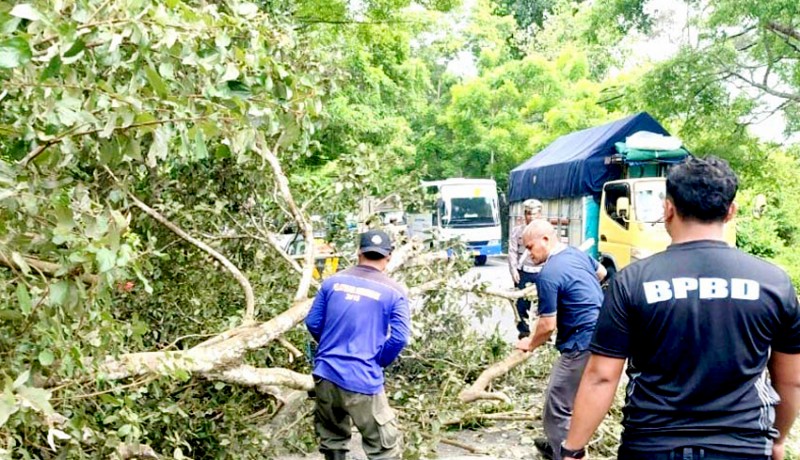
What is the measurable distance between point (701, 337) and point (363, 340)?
2.25 meters

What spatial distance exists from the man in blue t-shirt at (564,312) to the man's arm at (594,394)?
2221mm

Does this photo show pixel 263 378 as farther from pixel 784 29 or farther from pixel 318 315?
pixel 784 29

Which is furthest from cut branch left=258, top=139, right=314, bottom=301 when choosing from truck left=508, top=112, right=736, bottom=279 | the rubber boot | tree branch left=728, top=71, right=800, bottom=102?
tree branch left=728, top=71, right=800, bottom=102

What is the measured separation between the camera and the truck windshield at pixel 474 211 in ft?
79.6

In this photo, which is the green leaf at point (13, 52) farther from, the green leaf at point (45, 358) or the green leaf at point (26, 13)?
the green leaf at point (45, 358)

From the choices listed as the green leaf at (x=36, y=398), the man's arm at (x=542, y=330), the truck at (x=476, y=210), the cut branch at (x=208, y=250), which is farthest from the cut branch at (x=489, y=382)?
the truck at (x=476, y=210)

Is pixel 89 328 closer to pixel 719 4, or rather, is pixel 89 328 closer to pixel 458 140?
pixel 719 4

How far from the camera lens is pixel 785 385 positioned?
2.83 meters

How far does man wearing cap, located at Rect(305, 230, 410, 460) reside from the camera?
4.54 meters

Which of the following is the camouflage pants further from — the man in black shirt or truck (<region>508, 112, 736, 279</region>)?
truck (<region>508, 112, 736, 279</region>)

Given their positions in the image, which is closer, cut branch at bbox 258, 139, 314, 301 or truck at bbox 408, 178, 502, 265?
cut branch at bbox 258, 139, 314, 301

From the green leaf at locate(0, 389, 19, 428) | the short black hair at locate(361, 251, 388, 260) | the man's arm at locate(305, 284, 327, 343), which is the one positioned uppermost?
the short black hair at locate(361, 251, 388, 260)

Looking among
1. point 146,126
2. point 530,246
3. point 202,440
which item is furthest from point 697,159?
point 202,440

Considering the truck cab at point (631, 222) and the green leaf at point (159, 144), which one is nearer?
the green leaf at point (159, 144)
